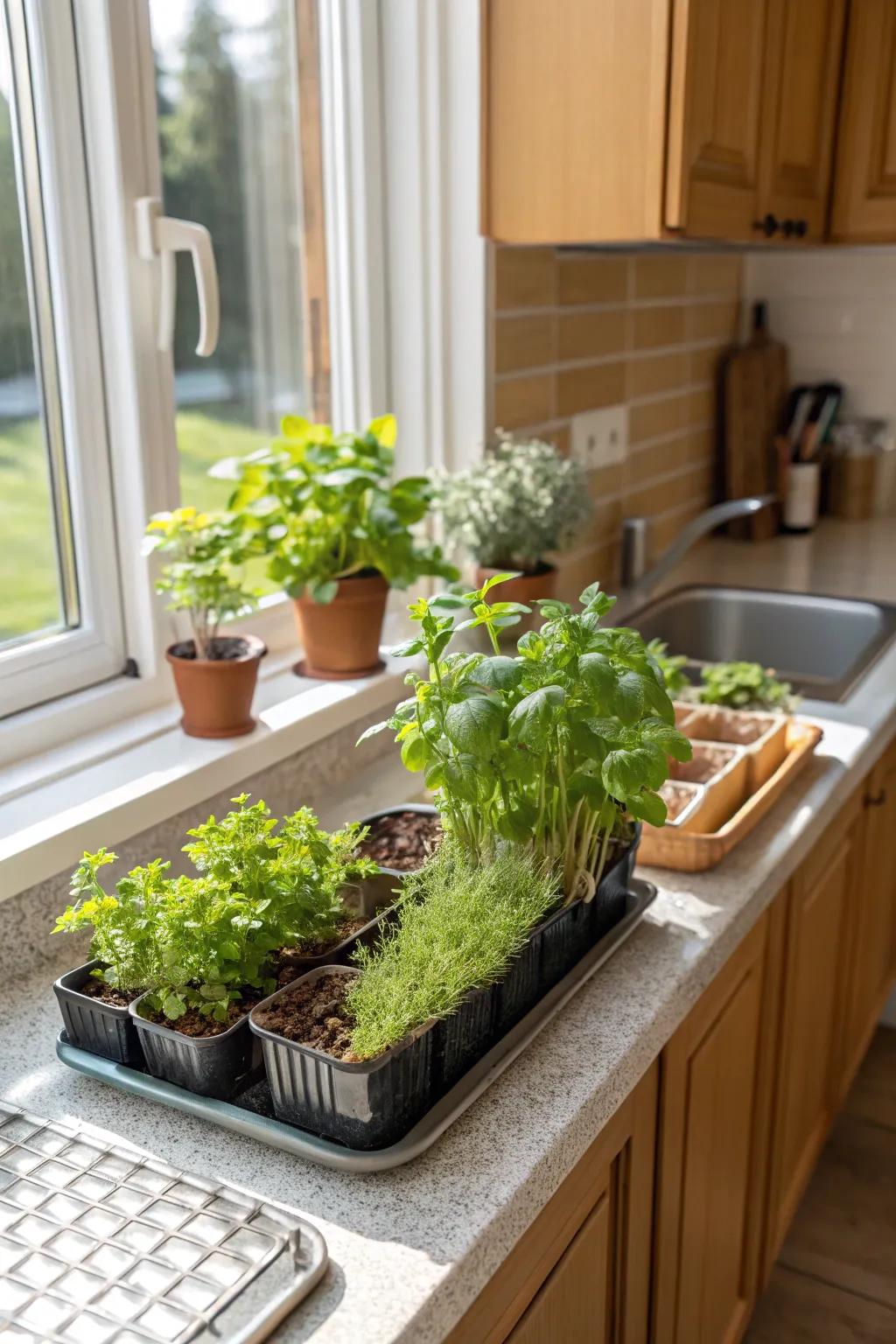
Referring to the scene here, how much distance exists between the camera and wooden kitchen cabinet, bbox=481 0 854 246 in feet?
5.33

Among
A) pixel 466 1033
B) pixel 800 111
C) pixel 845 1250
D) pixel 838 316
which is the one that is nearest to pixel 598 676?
pixel 466 1033

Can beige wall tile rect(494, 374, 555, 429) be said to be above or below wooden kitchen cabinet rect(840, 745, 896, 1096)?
above

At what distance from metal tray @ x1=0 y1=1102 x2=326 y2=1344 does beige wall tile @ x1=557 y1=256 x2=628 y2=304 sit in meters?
1.55

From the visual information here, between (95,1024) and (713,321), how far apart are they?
2.24 m

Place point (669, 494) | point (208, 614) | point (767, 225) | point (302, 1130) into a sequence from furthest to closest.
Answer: point (669, 494), point (767, 225), point (208, 614), point (302, 1130)

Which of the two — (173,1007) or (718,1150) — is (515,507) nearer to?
(718,1150)

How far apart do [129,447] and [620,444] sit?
1.14 m

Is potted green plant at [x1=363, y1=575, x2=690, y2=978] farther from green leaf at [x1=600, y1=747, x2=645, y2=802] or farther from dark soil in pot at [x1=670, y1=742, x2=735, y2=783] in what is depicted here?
dark soil in pot at [x1=670, y1=742, x2=735, y2=783]

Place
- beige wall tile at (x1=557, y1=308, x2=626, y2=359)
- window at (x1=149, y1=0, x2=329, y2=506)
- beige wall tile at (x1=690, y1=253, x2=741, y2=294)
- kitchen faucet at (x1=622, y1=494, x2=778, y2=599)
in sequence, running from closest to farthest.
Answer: window at (x1=149, y1=0, x2=329, y2=506), beige wall tile at (x1=557, y1=308, x2=626, y2=359), kitchen faucet at (x1=622, y1=494, x2=778, y2=599), beige wall tile at (x1=690, y1=253, x2=741, y2=294)

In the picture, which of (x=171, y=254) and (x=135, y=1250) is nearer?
(x=135, y=1250)

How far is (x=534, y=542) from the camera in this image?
1.76 m

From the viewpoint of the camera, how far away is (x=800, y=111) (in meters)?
2.12

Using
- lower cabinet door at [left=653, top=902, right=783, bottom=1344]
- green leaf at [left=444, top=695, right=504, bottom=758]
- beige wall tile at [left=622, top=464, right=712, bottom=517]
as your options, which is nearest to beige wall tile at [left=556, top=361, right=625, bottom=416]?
beige wall tile at [left=622, top=464, right=712, bottom=517]

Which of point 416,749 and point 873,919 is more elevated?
point 416,749
